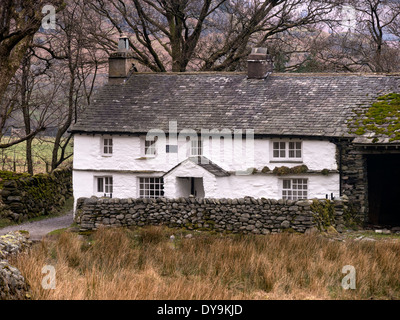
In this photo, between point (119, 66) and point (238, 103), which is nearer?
point (238, 103)

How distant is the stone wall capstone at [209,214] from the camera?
18.4 meters

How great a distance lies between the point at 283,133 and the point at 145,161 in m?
5.51

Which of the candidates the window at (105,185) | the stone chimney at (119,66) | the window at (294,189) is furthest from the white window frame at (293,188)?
the stone chimney at (119,66)

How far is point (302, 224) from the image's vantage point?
59.7 ft

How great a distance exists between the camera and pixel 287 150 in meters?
23.1

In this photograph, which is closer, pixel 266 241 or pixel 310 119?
pixel 266 241

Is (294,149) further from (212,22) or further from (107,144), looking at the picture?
(212,22)

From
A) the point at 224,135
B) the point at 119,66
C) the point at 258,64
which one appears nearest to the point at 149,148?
the point at 224,135

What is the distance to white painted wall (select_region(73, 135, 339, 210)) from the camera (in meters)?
22.5

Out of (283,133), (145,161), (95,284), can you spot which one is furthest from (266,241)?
(145,161)

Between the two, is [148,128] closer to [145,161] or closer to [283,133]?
[145,161]

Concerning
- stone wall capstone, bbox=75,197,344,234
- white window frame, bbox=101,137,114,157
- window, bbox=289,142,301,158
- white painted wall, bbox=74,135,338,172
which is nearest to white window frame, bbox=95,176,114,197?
white painted wall, bbox=74,135,338,172

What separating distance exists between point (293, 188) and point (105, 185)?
753 centimetres
